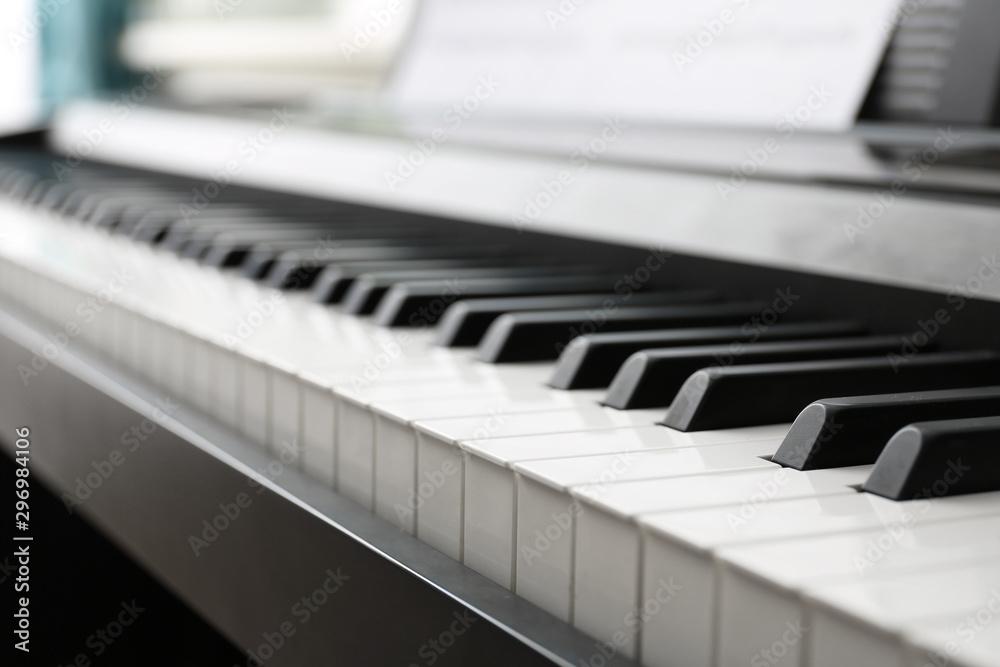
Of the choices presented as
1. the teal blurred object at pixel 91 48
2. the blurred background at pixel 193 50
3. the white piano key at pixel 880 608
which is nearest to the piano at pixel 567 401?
the white piano key at pixel 880 608

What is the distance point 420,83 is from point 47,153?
5.63 ft

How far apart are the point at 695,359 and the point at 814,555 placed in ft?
1.15

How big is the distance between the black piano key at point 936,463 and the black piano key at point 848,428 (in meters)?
0.03

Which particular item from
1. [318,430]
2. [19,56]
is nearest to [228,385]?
[318,430]

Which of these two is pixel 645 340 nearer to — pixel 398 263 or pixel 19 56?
pixel 398 263

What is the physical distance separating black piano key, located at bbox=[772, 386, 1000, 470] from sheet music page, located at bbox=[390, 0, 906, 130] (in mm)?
547

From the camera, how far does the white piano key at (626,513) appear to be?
1.88ft

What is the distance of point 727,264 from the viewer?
1150 mm

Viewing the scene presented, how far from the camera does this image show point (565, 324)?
1.01 meters

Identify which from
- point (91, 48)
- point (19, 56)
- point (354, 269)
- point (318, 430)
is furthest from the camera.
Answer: point (19, 56)

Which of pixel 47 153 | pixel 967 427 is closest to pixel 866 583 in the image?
pixel 967 427

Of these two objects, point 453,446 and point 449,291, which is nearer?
point 453,446

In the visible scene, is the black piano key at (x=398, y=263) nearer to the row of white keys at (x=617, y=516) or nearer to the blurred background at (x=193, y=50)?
the row of white keys at (x=617, y=516)

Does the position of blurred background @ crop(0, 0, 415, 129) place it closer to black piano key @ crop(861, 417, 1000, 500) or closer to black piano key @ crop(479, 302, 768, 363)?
black piano key @ crop(479, 302, 768, 363)
